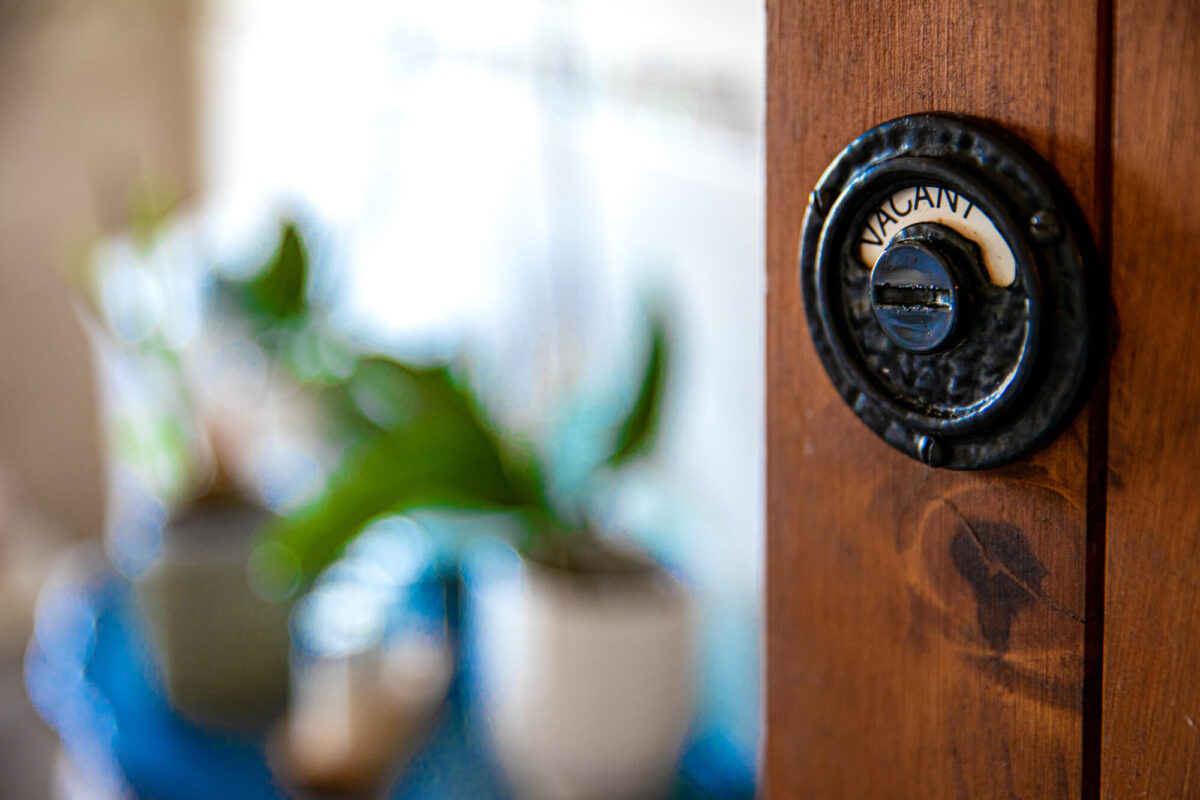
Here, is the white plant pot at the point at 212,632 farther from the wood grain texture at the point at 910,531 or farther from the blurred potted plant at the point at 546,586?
the wood grain texture at the point at 910,531

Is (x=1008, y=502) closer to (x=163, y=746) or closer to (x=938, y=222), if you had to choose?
(x=938, y=222)

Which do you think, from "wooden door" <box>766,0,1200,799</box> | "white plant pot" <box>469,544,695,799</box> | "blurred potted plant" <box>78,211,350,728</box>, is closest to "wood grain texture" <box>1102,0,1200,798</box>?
"wooden door" <box>766,0,1200,799</box>

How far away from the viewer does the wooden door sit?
175mm

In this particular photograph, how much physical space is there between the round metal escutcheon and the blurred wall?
1.98 metres

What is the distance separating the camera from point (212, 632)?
0.77 metres

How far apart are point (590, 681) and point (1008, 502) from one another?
1.47 feet

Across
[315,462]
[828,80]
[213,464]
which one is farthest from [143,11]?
[828,80]

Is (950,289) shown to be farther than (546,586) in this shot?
No

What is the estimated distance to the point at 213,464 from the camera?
87 cm

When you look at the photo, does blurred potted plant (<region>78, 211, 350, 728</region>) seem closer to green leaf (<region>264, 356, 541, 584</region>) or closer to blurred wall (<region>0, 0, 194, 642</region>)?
green leaf (<region>264, 356, 541, 584</region>)

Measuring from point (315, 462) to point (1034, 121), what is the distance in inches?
45.0

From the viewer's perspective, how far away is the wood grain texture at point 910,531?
19 centimetres

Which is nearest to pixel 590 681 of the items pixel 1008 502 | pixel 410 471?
pixel 410 471

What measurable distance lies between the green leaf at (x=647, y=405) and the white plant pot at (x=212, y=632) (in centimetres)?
34
